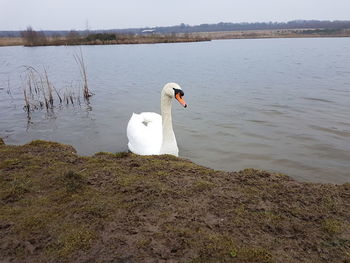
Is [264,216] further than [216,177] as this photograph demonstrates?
No

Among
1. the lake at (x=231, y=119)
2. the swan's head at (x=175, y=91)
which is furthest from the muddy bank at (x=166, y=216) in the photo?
the lake at (x=231, y=119)

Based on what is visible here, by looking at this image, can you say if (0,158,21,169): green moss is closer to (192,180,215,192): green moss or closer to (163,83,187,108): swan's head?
(192,180,215,192): green moss

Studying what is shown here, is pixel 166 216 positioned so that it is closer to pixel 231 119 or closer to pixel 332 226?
pixel 332 226

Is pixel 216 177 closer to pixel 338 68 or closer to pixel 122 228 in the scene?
pixel 122 228

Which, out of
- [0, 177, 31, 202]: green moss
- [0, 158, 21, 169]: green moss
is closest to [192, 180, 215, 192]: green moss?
[0, 177, 31, 202]: green moss

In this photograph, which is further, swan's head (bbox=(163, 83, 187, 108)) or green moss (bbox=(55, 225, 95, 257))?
swan's head (bbox=(163, 83, 187, 108))

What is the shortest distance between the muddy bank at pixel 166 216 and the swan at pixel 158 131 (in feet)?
6.56

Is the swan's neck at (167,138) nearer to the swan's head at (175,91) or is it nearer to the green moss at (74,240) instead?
the swan's head at (175,91)

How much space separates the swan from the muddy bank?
6.56ft

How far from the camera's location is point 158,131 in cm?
809

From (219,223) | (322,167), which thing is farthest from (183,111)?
(219,223)

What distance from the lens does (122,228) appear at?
3229 mm

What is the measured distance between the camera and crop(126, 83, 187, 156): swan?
22.2 feet

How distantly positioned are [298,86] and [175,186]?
1512 centimetres
